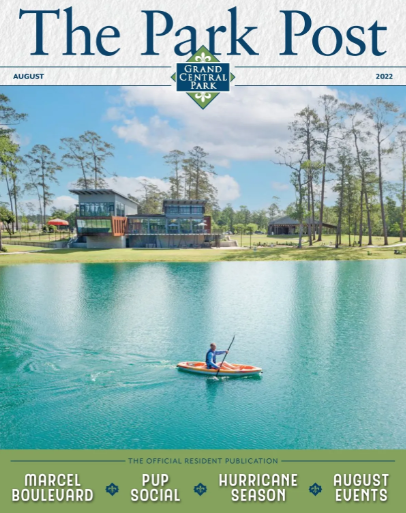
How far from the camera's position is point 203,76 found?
17609mm

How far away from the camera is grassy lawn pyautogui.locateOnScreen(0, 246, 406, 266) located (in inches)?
2233

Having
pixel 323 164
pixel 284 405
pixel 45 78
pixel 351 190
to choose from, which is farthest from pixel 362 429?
pixel 351 190

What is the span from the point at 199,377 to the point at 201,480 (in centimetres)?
619

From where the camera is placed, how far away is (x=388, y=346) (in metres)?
20.2

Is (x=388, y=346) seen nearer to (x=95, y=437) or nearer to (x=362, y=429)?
(x=362, y=429)

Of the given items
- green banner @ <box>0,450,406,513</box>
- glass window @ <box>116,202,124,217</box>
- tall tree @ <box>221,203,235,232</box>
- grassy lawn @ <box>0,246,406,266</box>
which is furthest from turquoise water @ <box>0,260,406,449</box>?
tall tree @ <box>221,203,235,232</box>

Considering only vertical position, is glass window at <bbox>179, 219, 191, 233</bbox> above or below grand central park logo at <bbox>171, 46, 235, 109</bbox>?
below

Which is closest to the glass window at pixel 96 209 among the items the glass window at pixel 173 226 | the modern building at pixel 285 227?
the glass window at pixel 173 226

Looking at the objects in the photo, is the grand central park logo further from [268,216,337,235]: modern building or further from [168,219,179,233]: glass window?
[268,216,337,235]: modern building

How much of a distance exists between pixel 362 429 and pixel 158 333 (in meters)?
12.5

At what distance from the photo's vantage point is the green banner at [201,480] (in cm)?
962

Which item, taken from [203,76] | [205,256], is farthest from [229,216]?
[203,76]

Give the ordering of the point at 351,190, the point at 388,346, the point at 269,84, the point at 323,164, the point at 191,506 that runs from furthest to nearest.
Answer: the point at 351,190
the point at 323,164
the point at 388,346
the point at 269,84
the point at 191,506

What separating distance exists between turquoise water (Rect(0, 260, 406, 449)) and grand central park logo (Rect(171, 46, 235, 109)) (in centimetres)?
1154
